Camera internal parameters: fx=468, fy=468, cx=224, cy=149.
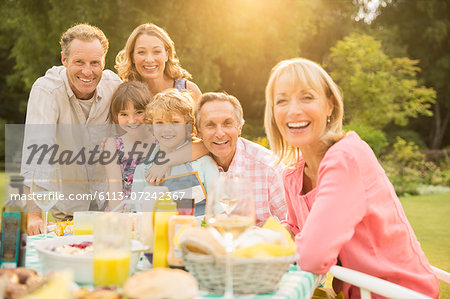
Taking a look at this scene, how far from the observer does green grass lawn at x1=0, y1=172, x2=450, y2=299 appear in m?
6.35

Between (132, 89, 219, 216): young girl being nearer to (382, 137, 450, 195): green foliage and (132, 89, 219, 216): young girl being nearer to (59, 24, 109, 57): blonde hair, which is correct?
(59, 24, 109, 57): blonde hair

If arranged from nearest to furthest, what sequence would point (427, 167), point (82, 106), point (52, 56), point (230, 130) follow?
point (230, 130) < point (82, 106) < point (427, 167) < point (52, 56)

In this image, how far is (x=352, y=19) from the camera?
81.9ft

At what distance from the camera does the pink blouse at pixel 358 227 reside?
1834 millimetres

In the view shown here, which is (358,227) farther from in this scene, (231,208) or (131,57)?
(131,57)

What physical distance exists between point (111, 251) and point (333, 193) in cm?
90

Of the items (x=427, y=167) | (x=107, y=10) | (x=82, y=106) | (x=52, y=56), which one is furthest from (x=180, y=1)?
(x=82, y=106)

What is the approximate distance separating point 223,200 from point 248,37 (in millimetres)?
16232

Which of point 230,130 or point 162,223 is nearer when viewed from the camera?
point 162,223

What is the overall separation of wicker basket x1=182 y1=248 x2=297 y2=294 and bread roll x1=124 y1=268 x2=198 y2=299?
0.65 feet

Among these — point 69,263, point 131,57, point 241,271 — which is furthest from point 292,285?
point 131,57

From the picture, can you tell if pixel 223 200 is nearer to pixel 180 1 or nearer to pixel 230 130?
pixel 230 130

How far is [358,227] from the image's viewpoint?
208 cm

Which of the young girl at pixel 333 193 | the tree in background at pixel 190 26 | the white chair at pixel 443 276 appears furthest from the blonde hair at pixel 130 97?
the tree in background at pixel 190 26
